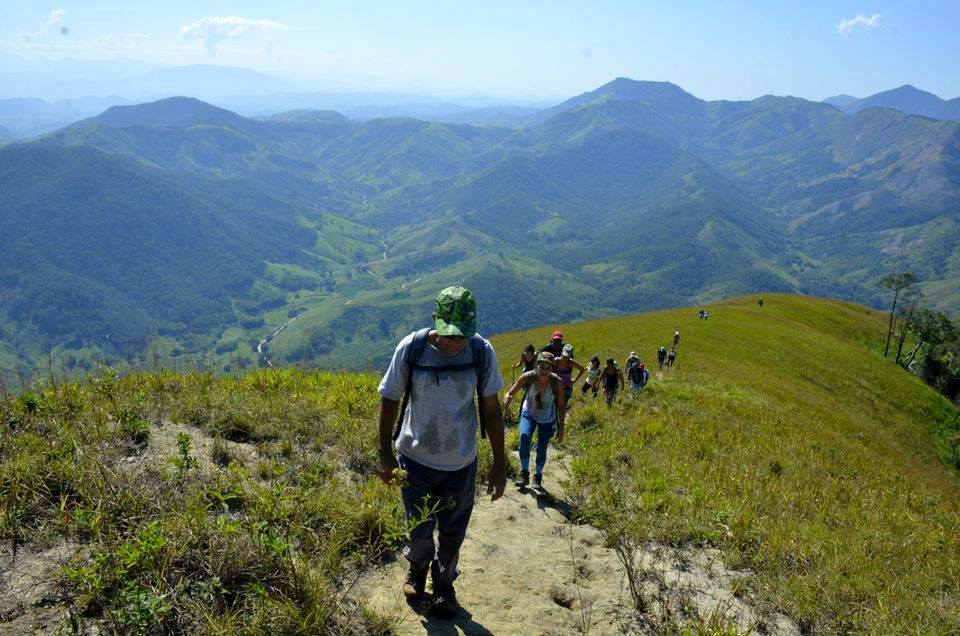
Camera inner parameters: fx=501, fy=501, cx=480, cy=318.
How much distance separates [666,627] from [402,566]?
2457 millimetres

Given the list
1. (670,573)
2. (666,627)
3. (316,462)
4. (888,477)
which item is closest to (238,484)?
(316,462)

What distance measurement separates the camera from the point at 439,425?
4195mm

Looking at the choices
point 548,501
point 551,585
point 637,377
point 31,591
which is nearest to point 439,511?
point 551,585

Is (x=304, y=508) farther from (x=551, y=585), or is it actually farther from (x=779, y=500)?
(x=779, y=500)

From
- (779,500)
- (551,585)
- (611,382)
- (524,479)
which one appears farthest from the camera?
(611,382)

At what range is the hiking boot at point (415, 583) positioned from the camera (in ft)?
14.4

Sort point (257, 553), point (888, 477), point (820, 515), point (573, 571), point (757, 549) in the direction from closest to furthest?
point (257, 553) < point (573, 571) < point (757, 549) < point (820, 515) < point (888, 477)

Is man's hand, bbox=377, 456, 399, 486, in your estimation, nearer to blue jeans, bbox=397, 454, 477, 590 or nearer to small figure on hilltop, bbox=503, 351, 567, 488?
blue jeans, bbox=397, 454, 477, 590

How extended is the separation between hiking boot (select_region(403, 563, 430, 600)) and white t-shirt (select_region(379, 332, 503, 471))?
3.14ft

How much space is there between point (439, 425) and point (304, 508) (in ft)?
6.02

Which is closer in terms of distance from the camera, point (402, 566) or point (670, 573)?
point (402, 566)

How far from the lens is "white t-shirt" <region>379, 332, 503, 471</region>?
4.19m

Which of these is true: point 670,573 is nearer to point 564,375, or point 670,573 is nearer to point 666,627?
point 666,627

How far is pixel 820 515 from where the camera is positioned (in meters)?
7.66
